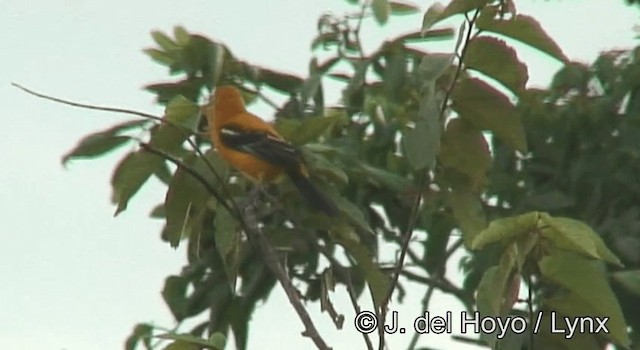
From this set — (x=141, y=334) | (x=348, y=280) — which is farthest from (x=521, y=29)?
(x=141, y=334)

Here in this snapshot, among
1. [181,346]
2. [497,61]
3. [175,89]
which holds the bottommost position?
[181,346]

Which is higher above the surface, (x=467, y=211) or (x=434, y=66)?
(x=434, y=66)

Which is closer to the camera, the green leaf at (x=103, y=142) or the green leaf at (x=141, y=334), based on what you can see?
the green leaf at (x=141, y=334)

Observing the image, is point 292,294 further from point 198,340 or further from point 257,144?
point 257,144

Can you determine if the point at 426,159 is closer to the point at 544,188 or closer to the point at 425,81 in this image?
the point at 425,81

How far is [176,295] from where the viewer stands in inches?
153

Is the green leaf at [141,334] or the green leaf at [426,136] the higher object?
the green leaf at [426,136]

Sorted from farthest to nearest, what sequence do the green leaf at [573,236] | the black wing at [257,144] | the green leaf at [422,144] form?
the black wing at [257,144], the green leaf at [422,144], the green leaf at [573,236]

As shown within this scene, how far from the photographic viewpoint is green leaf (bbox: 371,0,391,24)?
4238 millimetres

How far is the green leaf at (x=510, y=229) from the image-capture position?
227 cm

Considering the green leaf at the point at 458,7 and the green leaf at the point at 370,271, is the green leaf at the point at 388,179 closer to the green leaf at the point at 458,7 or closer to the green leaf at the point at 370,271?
the green leaf at the point at 370,271

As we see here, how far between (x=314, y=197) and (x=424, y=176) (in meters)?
0.64

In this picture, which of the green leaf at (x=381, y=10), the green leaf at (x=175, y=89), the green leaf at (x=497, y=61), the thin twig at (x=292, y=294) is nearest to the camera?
the thin twig at (x=292, y=294)

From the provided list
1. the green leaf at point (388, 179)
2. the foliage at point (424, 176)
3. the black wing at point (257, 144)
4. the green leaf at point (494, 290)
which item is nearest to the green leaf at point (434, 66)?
the foliage at point (424, 176)
